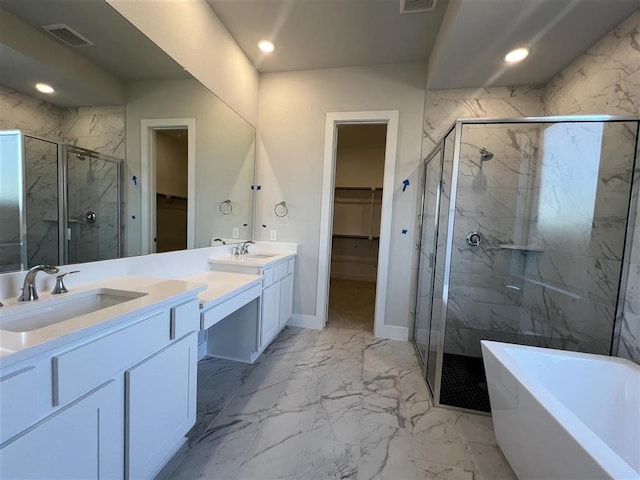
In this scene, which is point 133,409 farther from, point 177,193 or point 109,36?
point 109,36

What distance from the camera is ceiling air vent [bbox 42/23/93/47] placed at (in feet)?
3.83

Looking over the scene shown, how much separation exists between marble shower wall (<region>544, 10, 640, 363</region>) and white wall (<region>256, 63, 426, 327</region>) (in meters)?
1.19

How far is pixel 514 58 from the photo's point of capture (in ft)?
6.99

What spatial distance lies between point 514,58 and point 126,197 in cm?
294

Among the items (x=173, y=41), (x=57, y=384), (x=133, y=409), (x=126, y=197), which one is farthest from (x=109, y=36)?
(x=133, y=409)

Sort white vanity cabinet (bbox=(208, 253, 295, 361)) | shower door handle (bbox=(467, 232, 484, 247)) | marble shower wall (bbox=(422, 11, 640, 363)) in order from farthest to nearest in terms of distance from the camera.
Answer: shower door handle (bbox=(467, 232, 484, 247)), white vanity cabinet (bbox=(208, 253, 295, 361)), marble shower wall (bbox=(422, 11, 640, 363))

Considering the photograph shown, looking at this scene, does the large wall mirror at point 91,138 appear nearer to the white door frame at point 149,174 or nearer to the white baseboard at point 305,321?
the white door frame at point 149,174

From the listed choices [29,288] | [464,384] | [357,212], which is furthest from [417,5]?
[357,212]

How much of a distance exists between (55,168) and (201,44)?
148 centimetres

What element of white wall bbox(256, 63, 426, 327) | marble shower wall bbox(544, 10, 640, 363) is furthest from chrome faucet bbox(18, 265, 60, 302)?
marble shower wall bbox(544, 10, 640, 363)

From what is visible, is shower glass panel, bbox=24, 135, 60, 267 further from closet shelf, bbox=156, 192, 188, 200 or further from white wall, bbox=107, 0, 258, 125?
white wall, bbox=107, 0, 258, 125

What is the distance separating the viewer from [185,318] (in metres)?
1.30

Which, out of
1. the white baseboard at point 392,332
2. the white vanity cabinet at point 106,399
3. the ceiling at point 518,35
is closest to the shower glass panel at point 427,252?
the white baseboard at point 392,332

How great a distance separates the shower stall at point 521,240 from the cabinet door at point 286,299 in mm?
1340
